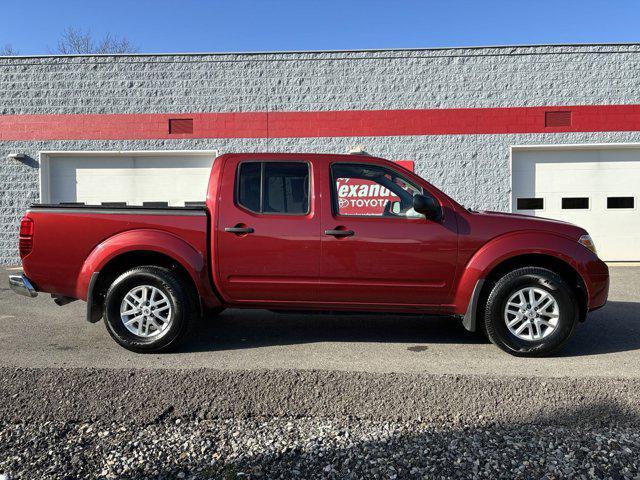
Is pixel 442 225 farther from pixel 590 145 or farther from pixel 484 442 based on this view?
pixel 590 145

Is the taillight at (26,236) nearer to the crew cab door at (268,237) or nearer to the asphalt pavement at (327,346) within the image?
the asphalt pavement at (327,346)

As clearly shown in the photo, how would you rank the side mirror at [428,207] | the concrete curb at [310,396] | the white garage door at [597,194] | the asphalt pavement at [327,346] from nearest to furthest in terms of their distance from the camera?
1. the concrete curb at [310,396]
2. the asphalt pavement at [327,346]
3. the side mirror at [428,207]
4. the white garage door at [597,194]

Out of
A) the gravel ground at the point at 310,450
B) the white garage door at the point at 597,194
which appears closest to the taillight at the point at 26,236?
the gravel ground at the point at 310,450

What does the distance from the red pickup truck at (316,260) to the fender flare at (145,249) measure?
10 mm

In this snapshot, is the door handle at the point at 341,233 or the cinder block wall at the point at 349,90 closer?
the door handle at the point at 341,233

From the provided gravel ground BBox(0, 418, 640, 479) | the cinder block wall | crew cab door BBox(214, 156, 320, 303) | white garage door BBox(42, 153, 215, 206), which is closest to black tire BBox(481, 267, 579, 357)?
gravel ground BBox(0, 418, 640, 479)

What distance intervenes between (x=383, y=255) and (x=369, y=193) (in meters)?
0.60

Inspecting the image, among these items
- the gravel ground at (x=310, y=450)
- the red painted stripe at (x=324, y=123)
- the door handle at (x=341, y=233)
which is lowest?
the gravel ground at (x=310, y=450)

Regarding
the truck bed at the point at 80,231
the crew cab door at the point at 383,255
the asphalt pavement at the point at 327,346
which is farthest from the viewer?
the truck bed at the point at 80,231

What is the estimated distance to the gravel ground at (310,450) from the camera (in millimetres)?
2627

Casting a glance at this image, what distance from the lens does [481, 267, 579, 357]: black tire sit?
4438mm

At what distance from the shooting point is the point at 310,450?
112 inches

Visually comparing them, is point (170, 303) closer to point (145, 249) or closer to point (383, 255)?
point (145, 249)

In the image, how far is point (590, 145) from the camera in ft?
36.1
